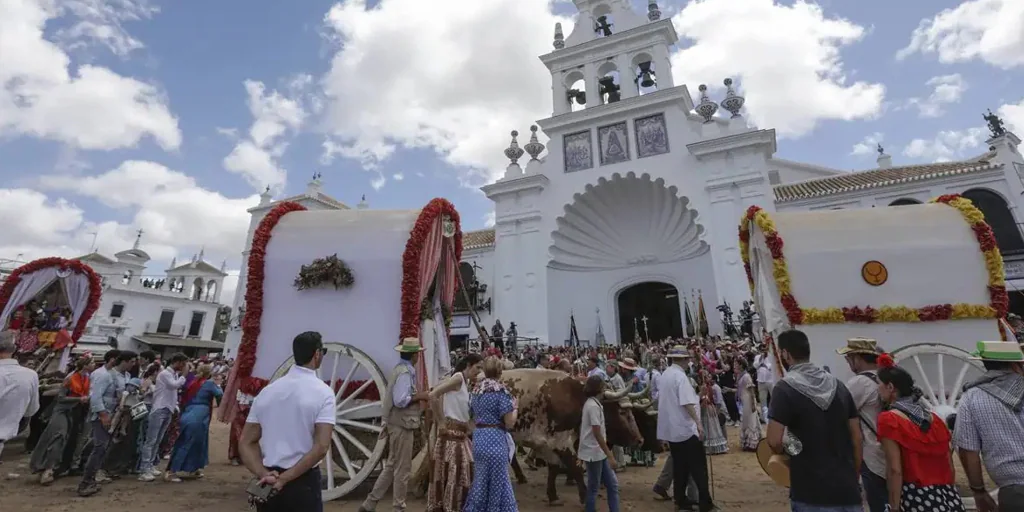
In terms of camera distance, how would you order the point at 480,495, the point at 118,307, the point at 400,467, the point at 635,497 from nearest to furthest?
the point at 480,495 → the point at 400,467 → the point at 635,497 → the point at 118,307

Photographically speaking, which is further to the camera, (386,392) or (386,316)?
(386,316)

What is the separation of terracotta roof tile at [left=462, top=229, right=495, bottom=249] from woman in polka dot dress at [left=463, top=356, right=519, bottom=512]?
1819 centimetres

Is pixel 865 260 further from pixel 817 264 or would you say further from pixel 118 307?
pixel 118 307

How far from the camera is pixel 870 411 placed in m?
3.43

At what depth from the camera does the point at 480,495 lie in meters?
3.76

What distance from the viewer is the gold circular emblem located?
18.8 feet

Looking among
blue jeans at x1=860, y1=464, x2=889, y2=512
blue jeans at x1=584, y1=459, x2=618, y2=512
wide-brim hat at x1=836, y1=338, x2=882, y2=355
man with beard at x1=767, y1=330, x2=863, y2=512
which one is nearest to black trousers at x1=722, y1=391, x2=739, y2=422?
blue jeans at x1=584, y1=459, x2=618, y2=512

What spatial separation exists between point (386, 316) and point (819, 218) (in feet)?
19.0

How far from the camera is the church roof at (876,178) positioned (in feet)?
55.4

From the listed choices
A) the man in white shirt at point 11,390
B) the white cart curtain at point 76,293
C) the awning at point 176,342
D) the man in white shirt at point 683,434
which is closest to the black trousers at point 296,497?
the man in white shirt at point 11,390

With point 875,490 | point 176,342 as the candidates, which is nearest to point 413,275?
point 875,490

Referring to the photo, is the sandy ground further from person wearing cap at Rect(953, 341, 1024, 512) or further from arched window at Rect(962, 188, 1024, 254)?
arched window at Rect(962, 188, 1024, 254)

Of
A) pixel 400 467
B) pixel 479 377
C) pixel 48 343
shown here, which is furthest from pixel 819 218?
pixel 48 343

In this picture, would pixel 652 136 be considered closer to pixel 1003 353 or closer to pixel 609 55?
pixel 609 55
